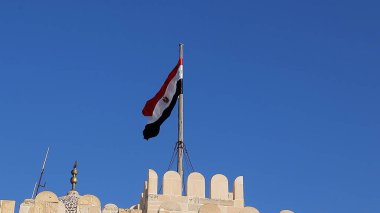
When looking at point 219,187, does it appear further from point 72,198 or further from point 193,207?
point 72,198

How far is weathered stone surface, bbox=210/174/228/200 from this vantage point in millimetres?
23953

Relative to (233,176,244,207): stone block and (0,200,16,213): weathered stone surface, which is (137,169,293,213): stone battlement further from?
(0,200,16,213): weathered stone surface

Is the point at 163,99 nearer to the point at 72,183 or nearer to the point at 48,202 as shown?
the point at 72,183

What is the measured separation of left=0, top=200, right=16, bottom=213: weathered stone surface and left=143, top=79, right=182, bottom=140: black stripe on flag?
23.2 feet

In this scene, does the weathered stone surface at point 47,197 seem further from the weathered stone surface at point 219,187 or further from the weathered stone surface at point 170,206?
the weathered stone surface at point 219,187

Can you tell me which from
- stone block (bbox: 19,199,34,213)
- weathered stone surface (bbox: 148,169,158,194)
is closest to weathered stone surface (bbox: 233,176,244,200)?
weathered stone surface (bbox: 148,169,158,194)

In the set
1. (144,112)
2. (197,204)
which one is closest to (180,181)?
(197,204)

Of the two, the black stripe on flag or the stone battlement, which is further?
the black stripe on flag

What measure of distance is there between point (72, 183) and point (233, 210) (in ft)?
21.0

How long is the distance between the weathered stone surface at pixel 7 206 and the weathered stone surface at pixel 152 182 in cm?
370

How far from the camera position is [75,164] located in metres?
28.1

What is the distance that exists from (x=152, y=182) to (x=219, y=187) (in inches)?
75.3

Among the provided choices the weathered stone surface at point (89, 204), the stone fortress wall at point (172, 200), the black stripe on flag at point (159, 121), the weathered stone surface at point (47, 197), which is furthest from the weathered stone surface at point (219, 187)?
the black stripe on flag at point (159, 121)

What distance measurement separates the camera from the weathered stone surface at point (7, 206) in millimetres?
21922
